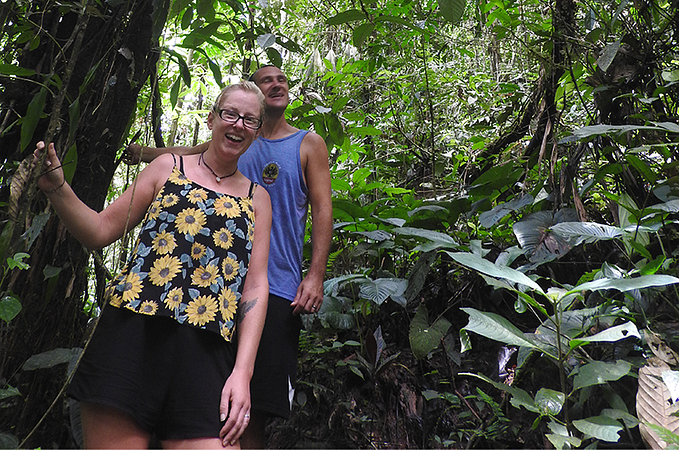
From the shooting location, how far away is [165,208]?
1.19 m

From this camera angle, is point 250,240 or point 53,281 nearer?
point 250,240

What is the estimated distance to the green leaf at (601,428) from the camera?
3.73 ft

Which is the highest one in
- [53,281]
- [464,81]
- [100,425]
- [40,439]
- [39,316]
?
[464,81]

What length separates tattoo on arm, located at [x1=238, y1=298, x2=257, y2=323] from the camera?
1244 millimetres

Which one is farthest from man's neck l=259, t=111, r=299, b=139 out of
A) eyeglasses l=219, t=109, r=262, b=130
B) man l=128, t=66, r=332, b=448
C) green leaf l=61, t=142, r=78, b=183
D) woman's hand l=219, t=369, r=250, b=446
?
woman's hand l=219, t=369, r=250, b=446

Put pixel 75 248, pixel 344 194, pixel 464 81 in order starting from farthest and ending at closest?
pixel 464 81 → pixel 344 194 → pixel 75 248

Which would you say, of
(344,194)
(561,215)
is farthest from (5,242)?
(344,194)

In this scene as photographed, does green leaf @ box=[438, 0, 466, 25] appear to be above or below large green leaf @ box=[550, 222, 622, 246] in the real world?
above

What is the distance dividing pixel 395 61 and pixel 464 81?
571 mm

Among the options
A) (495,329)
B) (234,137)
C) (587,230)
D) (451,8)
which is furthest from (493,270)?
(234,137)

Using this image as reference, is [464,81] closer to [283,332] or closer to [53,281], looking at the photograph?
[283,332]

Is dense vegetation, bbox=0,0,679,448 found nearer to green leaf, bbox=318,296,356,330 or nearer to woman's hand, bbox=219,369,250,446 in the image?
green leaf, bbox=318,296,356,330

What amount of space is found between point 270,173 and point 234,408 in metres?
0.76

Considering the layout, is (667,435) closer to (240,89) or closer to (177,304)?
(177,304)
